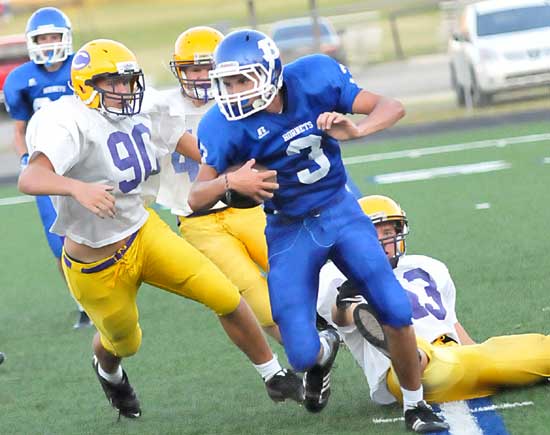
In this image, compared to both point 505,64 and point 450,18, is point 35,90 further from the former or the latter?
point 450,18

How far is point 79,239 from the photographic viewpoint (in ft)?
16.3

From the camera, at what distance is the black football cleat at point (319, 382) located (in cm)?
463

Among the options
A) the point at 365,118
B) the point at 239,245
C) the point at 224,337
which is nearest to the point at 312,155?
the point at 365,118

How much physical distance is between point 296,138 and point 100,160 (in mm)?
885

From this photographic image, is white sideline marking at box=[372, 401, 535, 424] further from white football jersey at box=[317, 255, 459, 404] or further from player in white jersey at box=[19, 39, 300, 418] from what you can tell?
player in white jersey at box=[19, 39, 300, 418]

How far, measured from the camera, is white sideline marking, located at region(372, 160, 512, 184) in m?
11.0

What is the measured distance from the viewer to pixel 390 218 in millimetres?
4965

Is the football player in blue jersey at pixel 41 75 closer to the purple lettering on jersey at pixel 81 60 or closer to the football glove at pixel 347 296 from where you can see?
the purple lettering on jersey at pixel 81 60

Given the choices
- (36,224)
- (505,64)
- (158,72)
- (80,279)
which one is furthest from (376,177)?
(158,72)

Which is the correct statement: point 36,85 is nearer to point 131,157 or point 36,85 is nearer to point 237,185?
point 131,157

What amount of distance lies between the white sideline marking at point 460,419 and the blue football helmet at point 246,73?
1.35 metres

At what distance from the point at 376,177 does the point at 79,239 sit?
Result: 672cm

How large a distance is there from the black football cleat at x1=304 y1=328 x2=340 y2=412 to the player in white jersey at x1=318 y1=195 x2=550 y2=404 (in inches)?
4.8

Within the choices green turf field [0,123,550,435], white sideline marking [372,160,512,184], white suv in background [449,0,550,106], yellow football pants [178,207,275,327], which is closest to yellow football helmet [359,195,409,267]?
green turf field [0,123,550,435]
